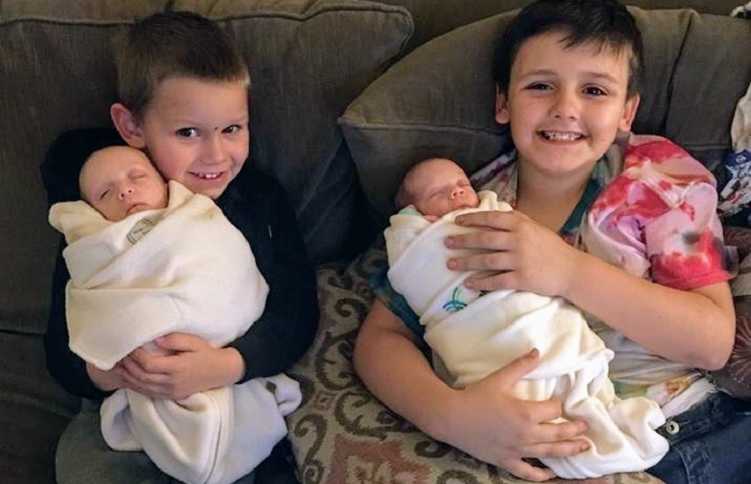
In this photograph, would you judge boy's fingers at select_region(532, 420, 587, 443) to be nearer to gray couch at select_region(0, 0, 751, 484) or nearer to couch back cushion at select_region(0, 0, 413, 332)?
gray couch at select_region(0, 0, 751, 484)

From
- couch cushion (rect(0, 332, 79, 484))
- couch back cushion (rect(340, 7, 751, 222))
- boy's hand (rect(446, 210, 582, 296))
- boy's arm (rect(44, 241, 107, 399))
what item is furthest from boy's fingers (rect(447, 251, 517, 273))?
couch cushion (rect(0, 332, 79, 484))

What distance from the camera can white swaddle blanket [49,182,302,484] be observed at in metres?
1.23

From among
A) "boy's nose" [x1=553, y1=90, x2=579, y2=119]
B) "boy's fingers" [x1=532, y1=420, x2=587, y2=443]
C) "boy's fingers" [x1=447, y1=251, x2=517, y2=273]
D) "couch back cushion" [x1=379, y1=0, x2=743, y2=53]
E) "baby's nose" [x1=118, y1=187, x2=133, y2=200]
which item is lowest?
"boy's fingers" [x1=532, y1=420, x2=587, y2=443]

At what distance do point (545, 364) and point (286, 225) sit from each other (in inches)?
18.7

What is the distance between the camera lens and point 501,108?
1.41 meters

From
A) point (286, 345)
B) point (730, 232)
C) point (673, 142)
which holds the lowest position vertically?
point (286, 345)

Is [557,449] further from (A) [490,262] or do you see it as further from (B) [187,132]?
(B) [187,132]

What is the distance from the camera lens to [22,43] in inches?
56.1

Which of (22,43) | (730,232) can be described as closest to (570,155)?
(730,232)

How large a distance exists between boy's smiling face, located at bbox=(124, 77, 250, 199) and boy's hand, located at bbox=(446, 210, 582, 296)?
0.35 m

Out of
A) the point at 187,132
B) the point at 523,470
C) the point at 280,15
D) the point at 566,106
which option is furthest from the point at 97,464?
the point at 566,106

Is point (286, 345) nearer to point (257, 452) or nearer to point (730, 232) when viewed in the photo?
point (257, 452)

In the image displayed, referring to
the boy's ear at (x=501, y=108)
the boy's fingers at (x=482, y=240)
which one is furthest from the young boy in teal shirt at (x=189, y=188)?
the boy's ear at (x=501, y=108)

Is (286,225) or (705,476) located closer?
(705,476)
